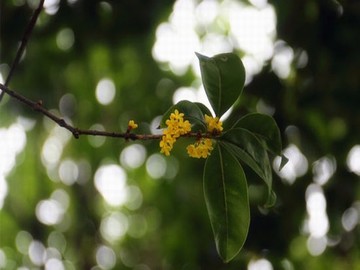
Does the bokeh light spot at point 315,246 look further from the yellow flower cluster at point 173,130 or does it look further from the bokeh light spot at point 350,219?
the yellow flower cluster at point 173,130

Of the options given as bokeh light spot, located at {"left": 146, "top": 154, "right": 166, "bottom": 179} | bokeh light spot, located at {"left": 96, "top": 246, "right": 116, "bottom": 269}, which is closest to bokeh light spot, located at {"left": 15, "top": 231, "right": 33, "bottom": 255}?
bokeh light spot, located at {"left": 96, "top": 246, "right": 116, "bottom": 269}

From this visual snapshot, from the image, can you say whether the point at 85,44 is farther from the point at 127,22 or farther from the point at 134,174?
the point at 134,174

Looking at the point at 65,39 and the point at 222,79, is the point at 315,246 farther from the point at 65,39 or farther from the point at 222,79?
the point at 222,79

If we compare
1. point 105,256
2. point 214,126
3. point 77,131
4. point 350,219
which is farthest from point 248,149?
point 105,256

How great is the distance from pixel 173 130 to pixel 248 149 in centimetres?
15

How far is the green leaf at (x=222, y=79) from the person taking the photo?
115 centimetres

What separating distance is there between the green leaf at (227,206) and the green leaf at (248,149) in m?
0.03

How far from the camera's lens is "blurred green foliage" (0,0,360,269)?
225cm

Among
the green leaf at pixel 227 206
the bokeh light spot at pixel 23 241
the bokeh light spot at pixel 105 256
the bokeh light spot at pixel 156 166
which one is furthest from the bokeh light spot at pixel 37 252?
the green leaf at pixel 227 206

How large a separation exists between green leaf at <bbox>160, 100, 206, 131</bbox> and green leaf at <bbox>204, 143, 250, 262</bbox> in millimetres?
82

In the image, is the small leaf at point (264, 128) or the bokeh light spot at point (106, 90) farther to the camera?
the bokeh light spot at point (106, 90)

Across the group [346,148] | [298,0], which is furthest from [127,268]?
[298,0]

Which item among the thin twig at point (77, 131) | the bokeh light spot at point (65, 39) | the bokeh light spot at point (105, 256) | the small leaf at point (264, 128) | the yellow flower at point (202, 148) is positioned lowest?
the bokeh light spot at point (105, 256)

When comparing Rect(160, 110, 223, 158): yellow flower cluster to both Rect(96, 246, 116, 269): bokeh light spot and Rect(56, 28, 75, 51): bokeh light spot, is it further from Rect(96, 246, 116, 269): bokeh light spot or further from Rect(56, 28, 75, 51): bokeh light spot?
Rect(96, 246, 116, 269): bokeh light spot
